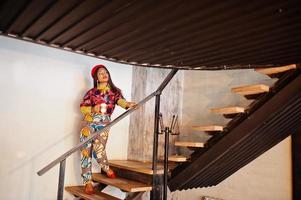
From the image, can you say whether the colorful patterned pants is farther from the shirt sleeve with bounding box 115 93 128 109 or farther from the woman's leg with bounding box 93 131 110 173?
the shirt sleeve with bounding box 115 93 128 109

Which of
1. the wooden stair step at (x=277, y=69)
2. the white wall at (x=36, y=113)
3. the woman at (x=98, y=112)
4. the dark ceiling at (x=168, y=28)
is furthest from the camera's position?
the woman at (x=98, y=112)

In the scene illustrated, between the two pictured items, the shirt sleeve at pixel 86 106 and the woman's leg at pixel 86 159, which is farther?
the shirt sleeve at pixel 86 106

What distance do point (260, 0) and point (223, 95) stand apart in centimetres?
239

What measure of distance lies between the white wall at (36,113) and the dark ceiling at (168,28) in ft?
4.02

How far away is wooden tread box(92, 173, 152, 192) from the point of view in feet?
7.82

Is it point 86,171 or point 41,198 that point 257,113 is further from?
point 41,198

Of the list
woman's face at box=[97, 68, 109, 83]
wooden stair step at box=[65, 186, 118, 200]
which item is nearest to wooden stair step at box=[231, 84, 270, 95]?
woman's face at box=[97, 68, 109, 83]

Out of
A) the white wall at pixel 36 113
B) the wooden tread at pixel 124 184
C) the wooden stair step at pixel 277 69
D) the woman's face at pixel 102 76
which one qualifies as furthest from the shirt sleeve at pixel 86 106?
the wooden stair step at pixel 277 69

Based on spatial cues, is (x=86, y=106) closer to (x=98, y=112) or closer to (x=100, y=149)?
(x=98, y=112)

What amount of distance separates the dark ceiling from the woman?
915mm

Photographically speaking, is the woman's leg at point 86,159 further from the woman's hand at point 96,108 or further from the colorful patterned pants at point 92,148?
the woman's hand at point 96,108

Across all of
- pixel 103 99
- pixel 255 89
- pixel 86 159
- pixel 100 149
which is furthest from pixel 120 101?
pixel 255 89

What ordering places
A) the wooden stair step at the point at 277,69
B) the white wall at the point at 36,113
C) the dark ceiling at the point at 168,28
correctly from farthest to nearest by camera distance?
the white wall at the point at 36,113 < the wooden stair step at the point at 277,69 < the dark ceiling at the point at 168,28

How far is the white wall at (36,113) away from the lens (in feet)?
8.64
